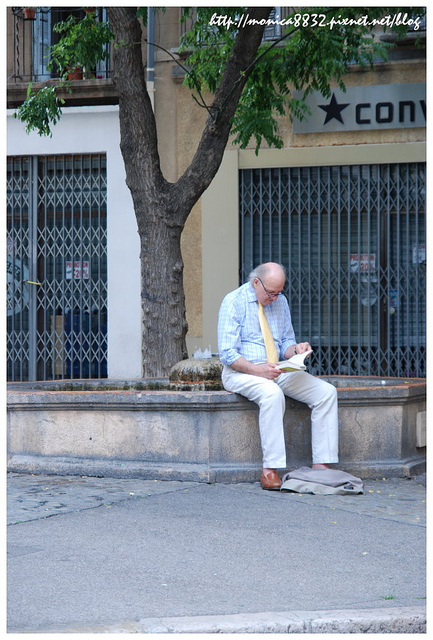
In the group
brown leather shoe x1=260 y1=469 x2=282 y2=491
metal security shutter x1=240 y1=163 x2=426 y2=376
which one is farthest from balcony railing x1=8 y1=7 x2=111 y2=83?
brown leather shoe x1=260 y1=469 x2=282 y2=491

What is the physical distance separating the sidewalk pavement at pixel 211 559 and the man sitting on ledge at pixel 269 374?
0.39 meters

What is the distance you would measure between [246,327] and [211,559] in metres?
2.71

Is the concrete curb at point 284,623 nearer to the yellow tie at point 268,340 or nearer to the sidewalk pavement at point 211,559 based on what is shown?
the sidewalk pavement at point 211,559

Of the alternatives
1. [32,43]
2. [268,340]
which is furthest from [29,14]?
[268,340]

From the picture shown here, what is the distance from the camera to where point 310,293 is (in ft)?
45.8

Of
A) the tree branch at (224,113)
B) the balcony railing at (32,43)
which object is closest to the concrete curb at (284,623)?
the tree branch at (224,113)

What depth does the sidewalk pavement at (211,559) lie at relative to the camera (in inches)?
150

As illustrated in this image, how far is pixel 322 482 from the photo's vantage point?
679 cm

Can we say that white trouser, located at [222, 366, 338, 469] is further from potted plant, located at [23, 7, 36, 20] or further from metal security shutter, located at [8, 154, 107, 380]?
potted plant, located at [23, 7, 36, 20]

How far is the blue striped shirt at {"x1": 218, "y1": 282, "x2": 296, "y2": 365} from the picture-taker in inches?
280

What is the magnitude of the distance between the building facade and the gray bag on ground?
6960mm

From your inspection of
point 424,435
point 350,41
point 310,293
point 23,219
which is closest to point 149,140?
point 350,41

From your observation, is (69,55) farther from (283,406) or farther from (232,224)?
(283,406)

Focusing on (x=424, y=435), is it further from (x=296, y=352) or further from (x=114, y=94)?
(x=114, y=94)
